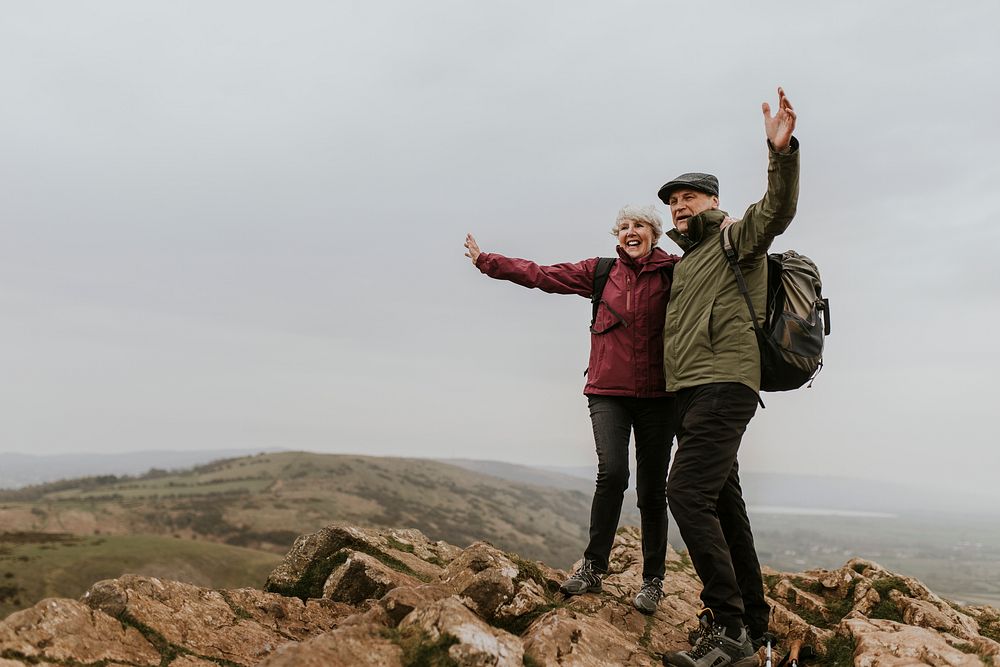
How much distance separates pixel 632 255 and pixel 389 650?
5086 millimetres

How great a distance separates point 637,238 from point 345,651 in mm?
5468

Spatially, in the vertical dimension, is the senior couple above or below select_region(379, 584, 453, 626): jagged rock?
above

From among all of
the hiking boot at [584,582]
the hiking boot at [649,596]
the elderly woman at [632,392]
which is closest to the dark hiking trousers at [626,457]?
the elderly woman at [632,392]

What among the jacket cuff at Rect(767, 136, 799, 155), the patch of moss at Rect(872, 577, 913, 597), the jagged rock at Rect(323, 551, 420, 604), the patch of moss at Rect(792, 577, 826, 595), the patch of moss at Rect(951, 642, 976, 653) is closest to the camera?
the jacket cuff at Rect(767, 136, 799, 155)

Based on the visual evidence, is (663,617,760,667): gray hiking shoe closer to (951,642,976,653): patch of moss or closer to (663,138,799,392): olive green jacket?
(951,642,976,653): patch of moss

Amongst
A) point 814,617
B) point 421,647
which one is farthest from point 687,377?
point 814,617

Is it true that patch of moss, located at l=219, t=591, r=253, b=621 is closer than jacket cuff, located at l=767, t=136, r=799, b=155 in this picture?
No

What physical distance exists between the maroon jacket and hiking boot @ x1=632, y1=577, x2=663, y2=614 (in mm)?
2602

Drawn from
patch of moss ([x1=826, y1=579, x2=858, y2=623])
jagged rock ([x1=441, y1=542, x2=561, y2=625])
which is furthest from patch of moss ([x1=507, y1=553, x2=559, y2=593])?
patch of moss ([x1=826, y1=579, x2=858, y2=623])

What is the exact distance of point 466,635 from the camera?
5527mm

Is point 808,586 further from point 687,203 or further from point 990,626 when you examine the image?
point 687,203

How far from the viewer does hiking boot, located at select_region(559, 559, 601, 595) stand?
26.0ft

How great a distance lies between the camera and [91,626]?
607 cm

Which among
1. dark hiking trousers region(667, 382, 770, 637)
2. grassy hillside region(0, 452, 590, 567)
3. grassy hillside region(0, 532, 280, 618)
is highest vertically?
dark hiking trousers region(667, 382, 770, 637)
